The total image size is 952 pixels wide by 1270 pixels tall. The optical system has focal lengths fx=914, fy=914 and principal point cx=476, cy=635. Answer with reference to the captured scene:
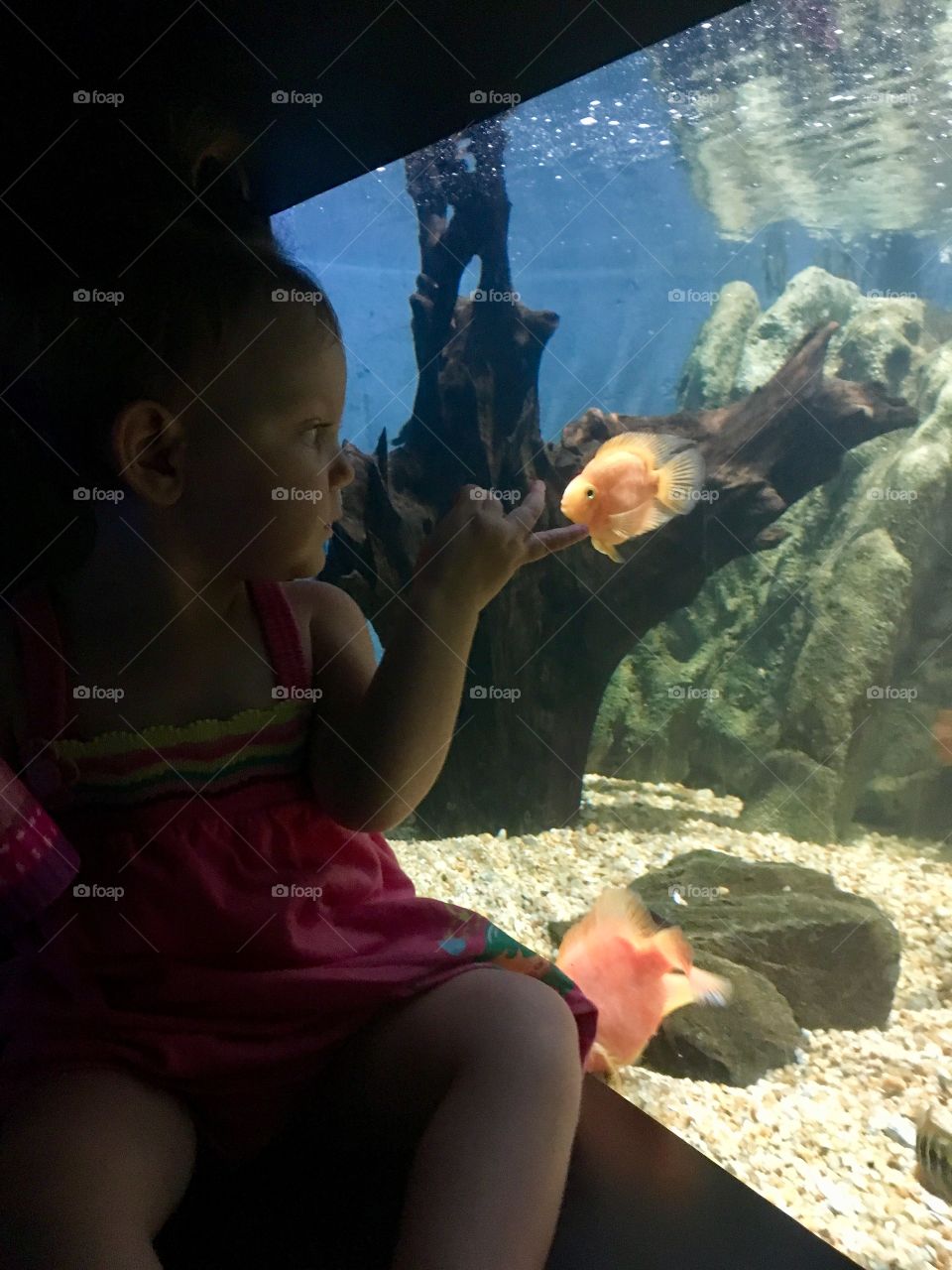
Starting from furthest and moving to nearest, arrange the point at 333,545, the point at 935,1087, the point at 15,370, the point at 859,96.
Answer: the point at 859,96 → the point at 333,545 → the point at 935,1087 → the point at 15,370

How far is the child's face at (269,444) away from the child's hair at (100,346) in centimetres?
3

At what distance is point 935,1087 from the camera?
2.10m

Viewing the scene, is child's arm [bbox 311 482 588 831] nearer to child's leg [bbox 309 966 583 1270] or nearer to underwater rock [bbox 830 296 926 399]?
child's leg [bbox 309 966 583 1270]

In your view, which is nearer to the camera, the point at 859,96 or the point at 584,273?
the point at 859,96

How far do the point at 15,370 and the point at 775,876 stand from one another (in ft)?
8.32

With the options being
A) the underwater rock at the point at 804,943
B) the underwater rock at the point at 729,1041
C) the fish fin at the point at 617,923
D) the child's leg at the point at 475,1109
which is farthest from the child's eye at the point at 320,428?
the underwater rock at the point at 804,943

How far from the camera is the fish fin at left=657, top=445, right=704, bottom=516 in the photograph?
193 cm

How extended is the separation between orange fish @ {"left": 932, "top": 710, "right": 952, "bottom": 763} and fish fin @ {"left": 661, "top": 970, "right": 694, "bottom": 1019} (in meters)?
4.24

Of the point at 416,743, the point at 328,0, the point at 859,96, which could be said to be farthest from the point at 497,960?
the point at 859,96

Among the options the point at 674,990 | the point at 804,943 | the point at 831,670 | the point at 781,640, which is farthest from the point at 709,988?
the point at 781,640

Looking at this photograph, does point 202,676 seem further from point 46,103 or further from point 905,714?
point 905,714

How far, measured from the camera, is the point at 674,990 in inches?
67.1

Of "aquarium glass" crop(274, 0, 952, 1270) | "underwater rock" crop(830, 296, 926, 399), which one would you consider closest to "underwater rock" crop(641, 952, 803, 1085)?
"aquarium glass" crop(274, 0, 952, 1270)

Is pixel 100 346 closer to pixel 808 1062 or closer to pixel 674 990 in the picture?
pixel 674 990
